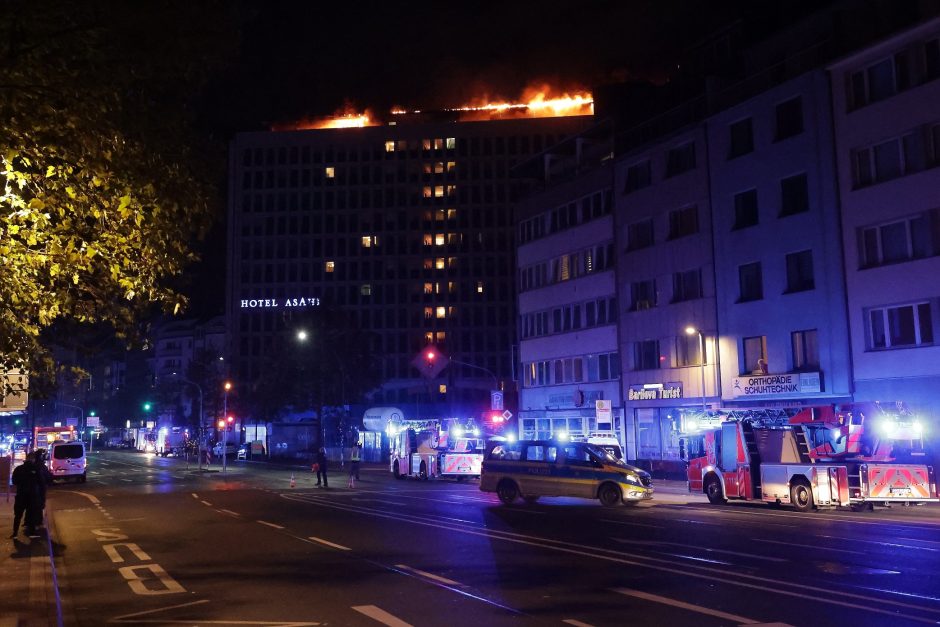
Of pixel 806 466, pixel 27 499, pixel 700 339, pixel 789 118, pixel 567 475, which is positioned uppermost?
pixel 789 118

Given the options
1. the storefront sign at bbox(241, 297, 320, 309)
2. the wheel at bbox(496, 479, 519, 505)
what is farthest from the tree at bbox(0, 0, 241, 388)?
the storefront sign at bbox(241, 297, 320, 309)

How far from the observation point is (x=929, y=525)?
834 inches

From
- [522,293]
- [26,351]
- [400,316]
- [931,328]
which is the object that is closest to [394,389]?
[400,316]

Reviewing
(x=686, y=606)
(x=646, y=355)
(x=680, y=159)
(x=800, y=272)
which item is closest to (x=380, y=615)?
(x=686, y=606)

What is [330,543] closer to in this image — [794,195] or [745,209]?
[794,195]

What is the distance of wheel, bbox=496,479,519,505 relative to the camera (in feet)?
96.6

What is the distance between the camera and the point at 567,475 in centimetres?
2823

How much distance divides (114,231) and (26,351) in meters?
2.00

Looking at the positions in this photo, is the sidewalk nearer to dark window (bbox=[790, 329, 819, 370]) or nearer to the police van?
the police van

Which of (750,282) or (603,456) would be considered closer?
(603,456)

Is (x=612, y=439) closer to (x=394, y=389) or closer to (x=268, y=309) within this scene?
(x=394, y=389)

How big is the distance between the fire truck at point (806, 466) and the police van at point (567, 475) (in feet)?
8.74

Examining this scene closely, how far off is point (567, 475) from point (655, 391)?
19.6 meters

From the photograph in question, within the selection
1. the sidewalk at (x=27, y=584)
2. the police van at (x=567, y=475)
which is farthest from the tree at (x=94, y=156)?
the police van at (x=567, y=475)
